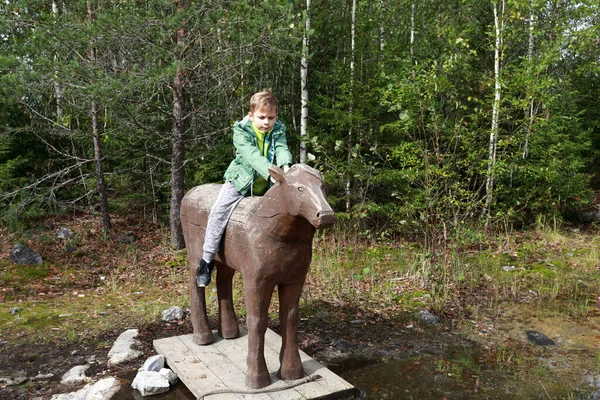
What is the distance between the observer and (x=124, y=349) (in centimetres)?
439

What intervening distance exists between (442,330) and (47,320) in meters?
4.54

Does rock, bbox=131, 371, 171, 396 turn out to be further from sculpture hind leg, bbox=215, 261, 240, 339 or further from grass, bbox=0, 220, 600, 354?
grass, bbox=0, 220, 600, 354

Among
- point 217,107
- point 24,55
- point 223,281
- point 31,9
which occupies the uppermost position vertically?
point 31,9

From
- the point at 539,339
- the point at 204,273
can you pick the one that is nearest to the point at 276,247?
the point at 204,273

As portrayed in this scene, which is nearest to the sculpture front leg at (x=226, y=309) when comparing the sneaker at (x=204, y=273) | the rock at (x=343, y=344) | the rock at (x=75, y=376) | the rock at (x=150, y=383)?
the sneaker at (x=204, y=273)

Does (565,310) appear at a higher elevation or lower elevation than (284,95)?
lower

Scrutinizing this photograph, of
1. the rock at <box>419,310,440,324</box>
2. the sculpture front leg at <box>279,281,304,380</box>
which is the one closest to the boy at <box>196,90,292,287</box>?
the sculpture front leg at <box>279,281,304,380</box>

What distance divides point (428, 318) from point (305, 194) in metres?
3.19

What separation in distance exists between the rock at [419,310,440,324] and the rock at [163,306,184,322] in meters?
2.87

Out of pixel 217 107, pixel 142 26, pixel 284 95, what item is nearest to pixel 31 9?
pixel 142 26

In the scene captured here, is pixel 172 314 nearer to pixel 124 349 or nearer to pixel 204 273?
pixel 124 349

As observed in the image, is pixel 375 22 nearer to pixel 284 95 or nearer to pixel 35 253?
pixel 284 95

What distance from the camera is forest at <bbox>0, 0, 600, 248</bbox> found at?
21.6 feet

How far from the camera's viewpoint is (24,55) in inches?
275
